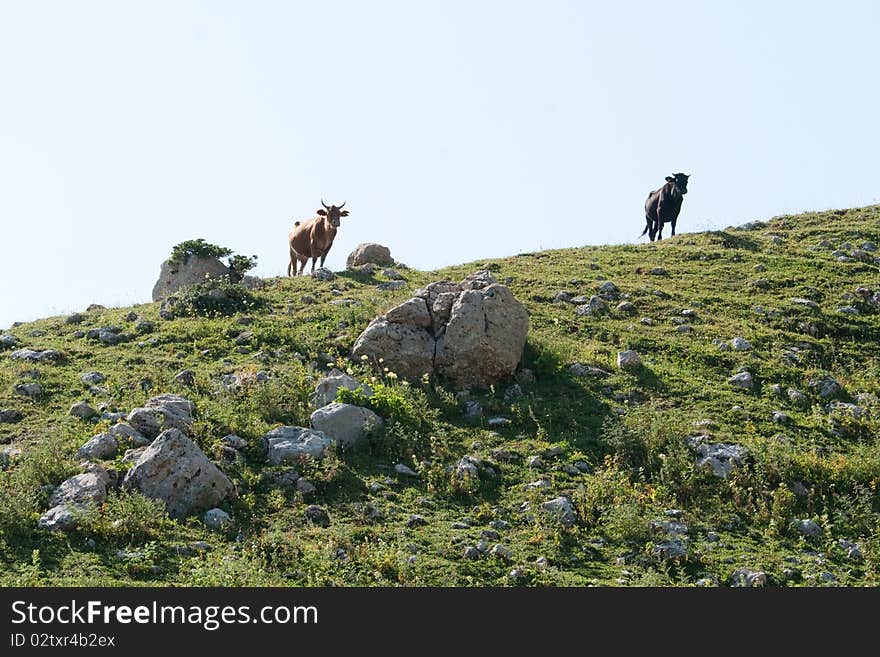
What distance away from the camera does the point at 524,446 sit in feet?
48.3

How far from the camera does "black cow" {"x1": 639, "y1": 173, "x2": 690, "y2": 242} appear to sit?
106ft

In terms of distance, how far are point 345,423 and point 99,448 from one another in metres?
3.40

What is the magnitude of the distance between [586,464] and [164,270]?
50.5 ft

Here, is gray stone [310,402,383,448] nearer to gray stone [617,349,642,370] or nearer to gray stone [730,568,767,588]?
gray stone [617,349,642,370]

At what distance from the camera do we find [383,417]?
15078 millimetres

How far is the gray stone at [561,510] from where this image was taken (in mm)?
12375

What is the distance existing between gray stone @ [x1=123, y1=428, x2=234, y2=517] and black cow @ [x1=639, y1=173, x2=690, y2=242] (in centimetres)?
2234

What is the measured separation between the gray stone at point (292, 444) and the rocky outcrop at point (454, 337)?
310 centimetres

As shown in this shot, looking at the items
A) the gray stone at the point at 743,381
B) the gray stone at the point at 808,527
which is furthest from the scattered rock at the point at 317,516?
the gray stone at the point at 743,381

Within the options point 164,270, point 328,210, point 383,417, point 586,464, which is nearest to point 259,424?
point 383,417

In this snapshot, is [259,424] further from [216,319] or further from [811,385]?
[811,385]

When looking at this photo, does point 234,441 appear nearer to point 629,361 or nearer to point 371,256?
point 629,361

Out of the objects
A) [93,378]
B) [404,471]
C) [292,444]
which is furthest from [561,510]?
[93,378]

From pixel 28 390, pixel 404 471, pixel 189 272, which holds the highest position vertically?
pixel 189 272
